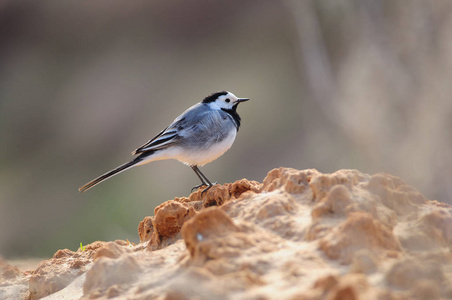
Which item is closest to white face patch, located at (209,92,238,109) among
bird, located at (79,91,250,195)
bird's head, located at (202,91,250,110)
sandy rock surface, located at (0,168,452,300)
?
bird's head, located at (202,91,250,110)

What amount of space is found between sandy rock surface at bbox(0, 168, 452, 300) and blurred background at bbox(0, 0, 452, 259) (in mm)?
3146

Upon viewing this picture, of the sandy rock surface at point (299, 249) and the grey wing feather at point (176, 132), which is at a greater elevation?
the grey wing feather at point (176, 132)

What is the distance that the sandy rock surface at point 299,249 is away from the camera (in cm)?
201

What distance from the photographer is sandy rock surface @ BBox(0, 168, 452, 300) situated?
2010 millimetres

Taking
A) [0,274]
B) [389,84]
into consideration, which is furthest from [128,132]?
[0,274]

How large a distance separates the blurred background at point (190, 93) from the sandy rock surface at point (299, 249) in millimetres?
3146

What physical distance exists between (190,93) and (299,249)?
12008 millimetres

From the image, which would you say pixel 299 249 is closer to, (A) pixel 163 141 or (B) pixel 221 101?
(A) pixel 163 141

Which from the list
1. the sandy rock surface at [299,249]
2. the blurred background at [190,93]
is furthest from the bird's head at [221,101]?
the sandy rock surface at [299,249]

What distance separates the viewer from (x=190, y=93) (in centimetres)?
1415

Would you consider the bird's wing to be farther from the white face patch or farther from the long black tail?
the white face patch

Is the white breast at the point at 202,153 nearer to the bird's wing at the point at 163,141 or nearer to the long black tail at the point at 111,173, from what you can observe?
the bird's wing at the point at 163,141

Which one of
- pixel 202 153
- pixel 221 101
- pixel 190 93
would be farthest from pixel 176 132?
pixel 190 93

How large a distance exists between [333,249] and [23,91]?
1436 cm
